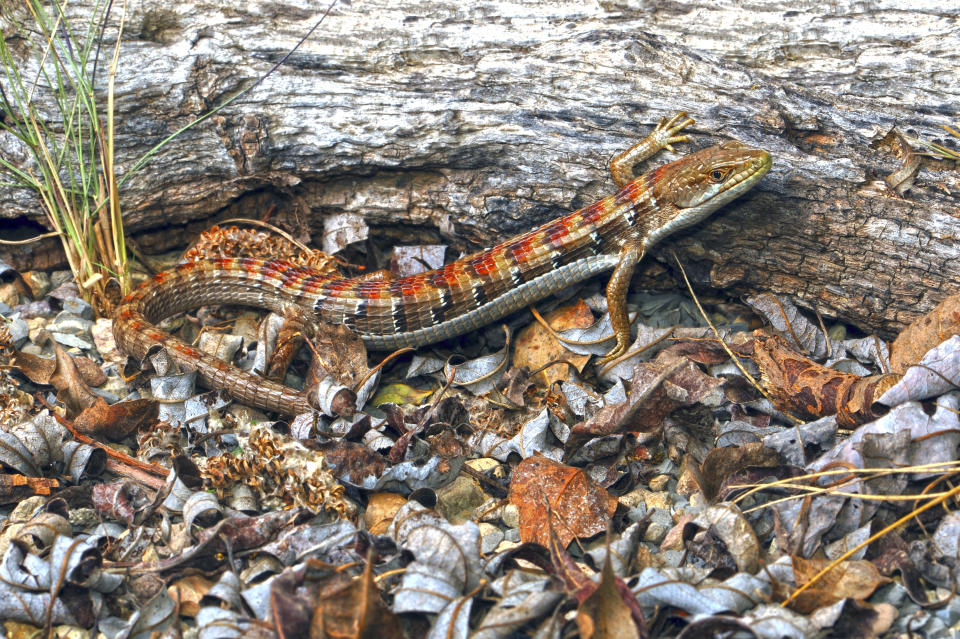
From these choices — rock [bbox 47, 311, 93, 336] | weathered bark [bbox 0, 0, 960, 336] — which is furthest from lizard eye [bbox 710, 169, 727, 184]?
rock [bbox 47, 311, 93, 336]

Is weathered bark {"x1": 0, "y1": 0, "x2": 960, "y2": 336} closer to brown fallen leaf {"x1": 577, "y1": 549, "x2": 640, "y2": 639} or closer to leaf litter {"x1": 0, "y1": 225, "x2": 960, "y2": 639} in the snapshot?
leaf litter {"x1": 0, "y1": 225, "x2": 960, "y2": 639}

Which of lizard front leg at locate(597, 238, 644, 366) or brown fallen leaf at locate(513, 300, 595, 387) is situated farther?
lizard front leg at locate(597, 238, 644, 366)

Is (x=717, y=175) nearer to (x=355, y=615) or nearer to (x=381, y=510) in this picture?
(x=381, y=510)

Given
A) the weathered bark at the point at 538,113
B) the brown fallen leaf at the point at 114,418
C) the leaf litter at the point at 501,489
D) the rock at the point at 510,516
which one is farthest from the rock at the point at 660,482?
the brown fallen leaf at the point at 114,418

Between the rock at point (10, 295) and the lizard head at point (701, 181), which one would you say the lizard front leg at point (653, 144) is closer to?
the lizard head at point (701, 181)

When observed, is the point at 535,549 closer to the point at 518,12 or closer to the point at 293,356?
the point at 293,356

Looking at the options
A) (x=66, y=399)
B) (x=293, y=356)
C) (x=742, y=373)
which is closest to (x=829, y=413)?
(x=742, y=373)
